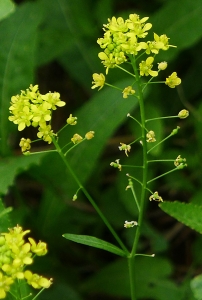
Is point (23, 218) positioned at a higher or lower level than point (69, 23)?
lower

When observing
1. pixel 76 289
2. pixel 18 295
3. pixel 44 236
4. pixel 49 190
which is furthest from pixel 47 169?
pixel 18 295

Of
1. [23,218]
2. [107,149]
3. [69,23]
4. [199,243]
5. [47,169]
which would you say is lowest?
[199,243]

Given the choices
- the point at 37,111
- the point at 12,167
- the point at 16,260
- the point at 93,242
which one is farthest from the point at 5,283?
the point at 12,167

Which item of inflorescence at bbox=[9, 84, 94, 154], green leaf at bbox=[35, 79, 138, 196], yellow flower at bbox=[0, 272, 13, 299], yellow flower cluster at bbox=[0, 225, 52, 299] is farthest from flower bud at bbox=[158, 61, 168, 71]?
green leaf at bbox=[35, 79, 138, 196]

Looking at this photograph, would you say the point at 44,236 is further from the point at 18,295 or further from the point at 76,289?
the point at 18,295

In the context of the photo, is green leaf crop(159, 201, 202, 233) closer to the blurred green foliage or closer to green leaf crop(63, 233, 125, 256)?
green leaf crop(63, 233, 125, 256)

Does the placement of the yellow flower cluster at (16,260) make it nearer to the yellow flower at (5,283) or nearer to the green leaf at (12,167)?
the yellow flower at (5,283)
